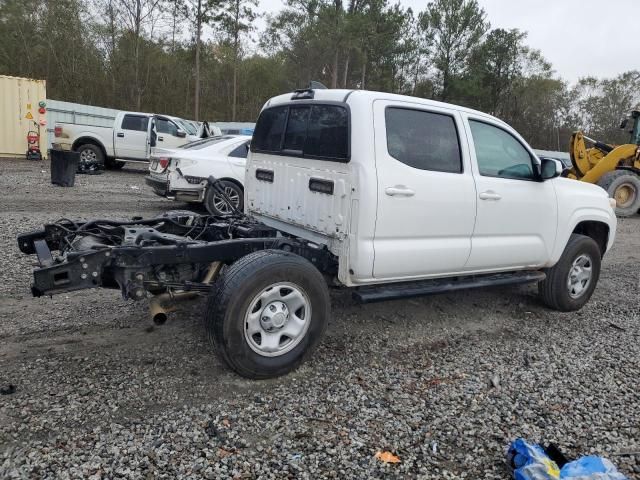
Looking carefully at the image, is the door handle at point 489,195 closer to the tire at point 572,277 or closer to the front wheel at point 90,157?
the tire at point 572,277

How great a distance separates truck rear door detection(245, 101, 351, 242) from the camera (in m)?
3.81

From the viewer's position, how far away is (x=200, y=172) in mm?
8789

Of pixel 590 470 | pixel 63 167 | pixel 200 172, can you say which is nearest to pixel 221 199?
pixel 200 172

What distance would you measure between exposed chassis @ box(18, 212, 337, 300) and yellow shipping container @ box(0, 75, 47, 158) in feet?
51.6

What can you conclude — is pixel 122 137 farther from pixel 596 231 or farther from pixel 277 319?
pixel 277 319

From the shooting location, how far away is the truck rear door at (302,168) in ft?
12.5

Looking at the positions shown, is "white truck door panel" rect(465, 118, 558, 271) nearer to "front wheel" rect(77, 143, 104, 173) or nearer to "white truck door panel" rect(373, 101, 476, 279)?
"white truck door panel" rect(373, 101, 476, 279)

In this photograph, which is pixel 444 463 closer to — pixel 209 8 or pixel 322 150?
pixel 322 150

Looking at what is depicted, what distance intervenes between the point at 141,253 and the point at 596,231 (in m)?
5.00

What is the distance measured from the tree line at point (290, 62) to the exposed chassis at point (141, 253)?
75.6 feet

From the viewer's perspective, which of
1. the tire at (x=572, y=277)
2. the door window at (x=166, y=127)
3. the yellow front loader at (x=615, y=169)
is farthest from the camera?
the door window at (x=166, y=127)

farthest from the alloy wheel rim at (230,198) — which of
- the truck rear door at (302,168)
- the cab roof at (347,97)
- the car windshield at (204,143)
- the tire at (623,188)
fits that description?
the tire at (623,188)

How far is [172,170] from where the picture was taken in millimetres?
8742

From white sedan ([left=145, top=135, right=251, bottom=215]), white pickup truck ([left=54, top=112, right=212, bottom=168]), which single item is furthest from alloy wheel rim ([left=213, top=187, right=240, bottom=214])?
white pickup truck ([left=54, top=112, right=212, bottom=168])
